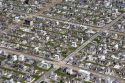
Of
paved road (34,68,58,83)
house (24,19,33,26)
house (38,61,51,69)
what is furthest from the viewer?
house (24,19,33,26)

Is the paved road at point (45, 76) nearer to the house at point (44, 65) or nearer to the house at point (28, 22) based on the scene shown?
the house at point (44, 65)

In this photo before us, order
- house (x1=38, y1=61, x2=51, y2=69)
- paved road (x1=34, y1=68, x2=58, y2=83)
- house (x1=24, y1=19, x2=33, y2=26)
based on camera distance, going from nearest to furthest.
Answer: paved road (x1=34, y1=68, x2=58, y2=83)
house (x1=38, y1=61, x2=51, y2=69)
house (x1=24, y1=19, x2=33, y2=26)

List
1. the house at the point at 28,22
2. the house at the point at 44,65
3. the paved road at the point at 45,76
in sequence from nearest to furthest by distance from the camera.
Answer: the paved road at the point at 45,76 < the house at the point at 44,65 < the house at the point at 28,22

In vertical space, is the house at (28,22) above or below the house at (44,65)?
above

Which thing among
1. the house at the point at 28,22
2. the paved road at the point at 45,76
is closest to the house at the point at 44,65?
the paved road at the point at 45,76

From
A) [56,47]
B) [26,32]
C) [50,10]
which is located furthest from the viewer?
[50,10]

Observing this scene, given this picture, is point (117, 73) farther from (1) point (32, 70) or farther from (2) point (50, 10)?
(2) point (50, 10)

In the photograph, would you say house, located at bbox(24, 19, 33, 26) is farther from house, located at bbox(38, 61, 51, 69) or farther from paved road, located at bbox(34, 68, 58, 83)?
paved road, located at bbox(34, 68, 58, 83)

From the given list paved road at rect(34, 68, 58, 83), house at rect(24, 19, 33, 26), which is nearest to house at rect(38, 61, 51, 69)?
paved road at rect(34, 68, 58, 83)

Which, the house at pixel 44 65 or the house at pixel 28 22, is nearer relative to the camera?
the house at pixel 44 65

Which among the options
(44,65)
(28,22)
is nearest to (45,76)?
(44,65)

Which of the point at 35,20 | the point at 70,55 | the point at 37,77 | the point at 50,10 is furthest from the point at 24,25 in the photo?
the point at 37,77
